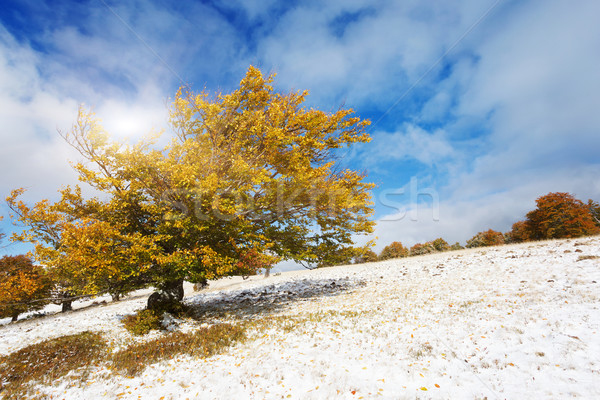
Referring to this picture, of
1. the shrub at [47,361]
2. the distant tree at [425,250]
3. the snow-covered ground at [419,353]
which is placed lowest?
the shrub at [47,361]

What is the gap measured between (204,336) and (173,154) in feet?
23.8

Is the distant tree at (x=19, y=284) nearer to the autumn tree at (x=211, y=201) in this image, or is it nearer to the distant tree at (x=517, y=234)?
the autumn tree at (x=211, y=201)

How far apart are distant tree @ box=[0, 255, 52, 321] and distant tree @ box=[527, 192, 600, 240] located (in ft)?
200

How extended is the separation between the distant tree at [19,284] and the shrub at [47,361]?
313 centimetres

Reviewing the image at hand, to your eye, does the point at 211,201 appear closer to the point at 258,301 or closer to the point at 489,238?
the point at 258,301

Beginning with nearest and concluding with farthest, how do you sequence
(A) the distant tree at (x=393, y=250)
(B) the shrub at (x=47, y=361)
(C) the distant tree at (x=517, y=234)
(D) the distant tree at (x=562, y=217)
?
1. (B) the shrub at (x=47, y=361)
2. (D) the distant tree at (x=562, y=217)
3. (C) the distant tree at (x=517, y=234)
4. (A) the distant tree at (x=393, y=250)

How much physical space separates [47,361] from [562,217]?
2422 inches

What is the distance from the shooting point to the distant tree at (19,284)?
1171cm

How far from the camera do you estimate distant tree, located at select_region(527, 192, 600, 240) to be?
40969 mm

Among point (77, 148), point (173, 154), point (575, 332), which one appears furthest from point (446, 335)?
point (77, 148)

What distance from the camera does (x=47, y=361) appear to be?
7.88 meters

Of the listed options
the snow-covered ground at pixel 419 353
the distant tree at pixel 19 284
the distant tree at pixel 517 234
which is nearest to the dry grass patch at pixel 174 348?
the snow-covered ground at pixel 419 353

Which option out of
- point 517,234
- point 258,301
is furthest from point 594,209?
point 258,301

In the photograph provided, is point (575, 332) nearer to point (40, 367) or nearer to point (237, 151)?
point (237, 151)
